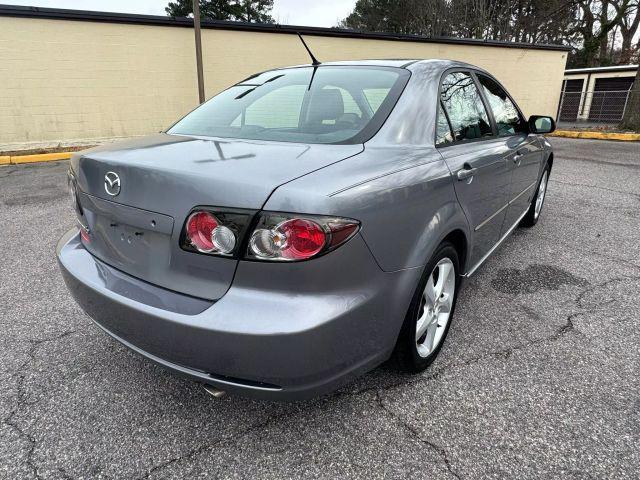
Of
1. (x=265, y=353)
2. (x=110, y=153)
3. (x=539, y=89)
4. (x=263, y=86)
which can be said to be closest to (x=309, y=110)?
(x=263, y=86)

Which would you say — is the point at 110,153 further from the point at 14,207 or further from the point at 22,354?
the point at 14,207

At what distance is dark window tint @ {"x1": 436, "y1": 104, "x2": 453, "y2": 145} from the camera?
2.23 m

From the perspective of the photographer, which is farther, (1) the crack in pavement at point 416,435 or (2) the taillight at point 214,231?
(1) the crack in pavement at point 416,435

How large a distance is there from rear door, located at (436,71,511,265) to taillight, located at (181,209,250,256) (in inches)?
47.0

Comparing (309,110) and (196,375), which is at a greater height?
(309,110)

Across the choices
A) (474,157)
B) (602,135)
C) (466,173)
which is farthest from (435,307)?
(602,135)

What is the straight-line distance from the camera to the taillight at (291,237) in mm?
1436

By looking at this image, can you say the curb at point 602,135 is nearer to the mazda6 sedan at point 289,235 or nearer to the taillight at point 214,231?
the mazda6 sedan at point 289,235

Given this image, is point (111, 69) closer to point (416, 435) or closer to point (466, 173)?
point (466, 173)

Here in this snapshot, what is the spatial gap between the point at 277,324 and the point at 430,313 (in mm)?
1070

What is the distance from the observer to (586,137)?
539 inches

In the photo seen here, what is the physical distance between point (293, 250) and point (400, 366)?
3.33 feet

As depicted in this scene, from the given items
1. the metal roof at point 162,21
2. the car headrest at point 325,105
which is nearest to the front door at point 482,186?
the car headrest at point 325,105

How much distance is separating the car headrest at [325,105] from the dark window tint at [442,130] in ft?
1.67
